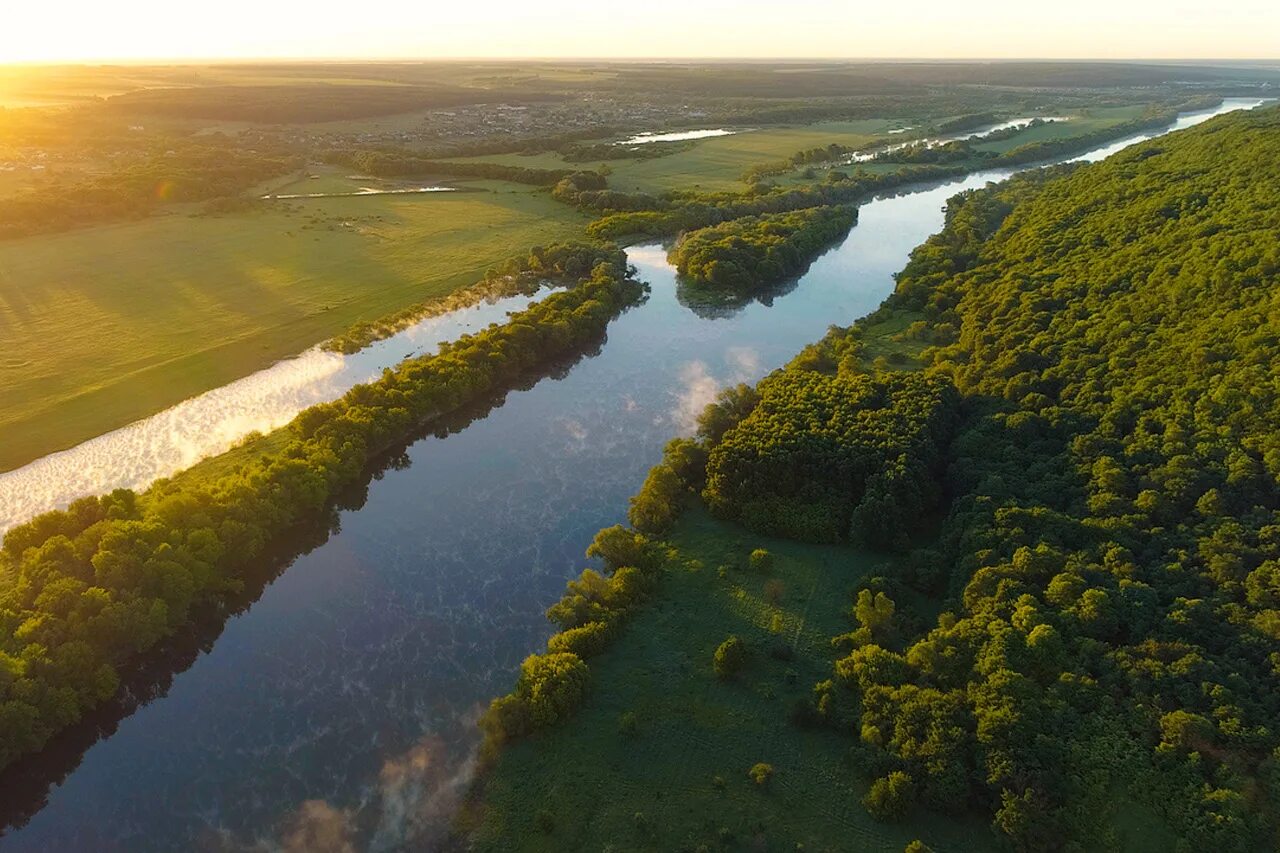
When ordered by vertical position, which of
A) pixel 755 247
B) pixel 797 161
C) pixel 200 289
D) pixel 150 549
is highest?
pixel 797 161

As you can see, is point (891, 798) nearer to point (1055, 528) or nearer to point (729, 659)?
point (729, 659)

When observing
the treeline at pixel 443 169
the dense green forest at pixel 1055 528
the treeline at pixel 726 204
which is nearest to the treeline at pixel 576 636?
the dense green forest at pixel 1055 528

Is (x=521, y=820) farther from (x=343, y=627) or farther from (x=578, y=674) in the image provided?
(x=343, y=627)

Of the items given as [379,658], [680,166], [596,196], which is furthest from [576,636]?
[680,166]

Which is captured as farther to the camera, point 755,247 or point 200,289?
point 755,247

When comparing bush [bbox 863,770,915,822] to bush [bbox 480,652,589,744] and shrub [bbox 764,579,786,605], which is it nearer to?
shrub [bbox 764,579,786,605]

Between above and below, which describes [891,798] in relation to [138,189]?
below

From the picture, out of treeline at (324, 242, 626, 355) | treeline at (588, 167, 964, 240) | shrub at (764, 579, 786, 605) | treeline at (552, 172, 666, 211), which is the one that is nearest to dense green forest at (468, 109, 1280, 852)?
shrub at (764, 579, 786, 605)

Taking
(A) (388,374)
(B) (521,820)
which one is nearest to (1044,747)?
(B) (521,820)

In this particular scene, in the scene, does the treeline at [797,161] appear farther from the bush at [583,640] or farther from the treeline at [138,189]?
the bush at [583,640]
